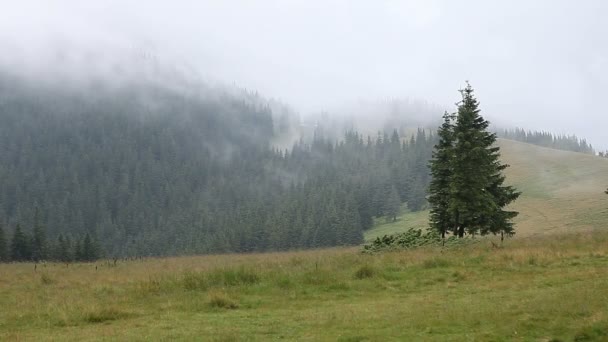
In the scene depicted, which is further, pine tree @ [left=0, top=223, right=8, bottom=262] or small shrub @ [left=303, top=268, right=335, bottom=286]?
pine tree @ [left=0, top=223, right=8, bottom=262]

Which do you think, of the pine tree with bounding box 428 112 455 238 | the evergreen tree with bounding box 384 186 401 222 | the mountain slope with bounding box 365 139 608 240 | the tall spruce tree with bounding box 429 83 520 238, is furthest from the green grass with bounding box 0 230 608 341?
the evergreen tree with bounding box 384 186 401 222

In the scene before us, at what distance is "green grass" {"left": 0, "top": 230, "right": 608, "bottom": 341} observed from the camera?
11.1 meters

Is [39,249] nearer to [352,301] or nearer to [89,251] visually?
[89,251]

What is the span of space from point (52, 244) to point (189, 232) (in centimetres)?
8680

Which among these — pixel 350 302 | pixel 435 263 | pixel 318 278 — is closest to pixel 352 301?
pixel 350 302

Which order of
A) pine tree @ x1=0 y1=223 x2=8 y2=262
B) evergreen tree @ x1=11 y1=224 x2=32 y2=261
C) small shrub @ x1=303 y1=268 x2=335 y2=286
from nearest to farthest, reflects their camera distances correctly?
small shrub @ x1=303 y1=268 x2=335 y2=286
pine tree @ x1=0 y1=223 x2=8 y2=262
evergreen tree @ x1=11 y1=224 x2=32 y2=261

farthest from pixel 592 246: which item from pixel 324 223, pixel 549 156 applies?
pixel 549 156

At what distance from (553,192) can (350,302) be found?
9665 cm

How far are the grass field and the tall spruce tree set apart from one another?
22.2 ft

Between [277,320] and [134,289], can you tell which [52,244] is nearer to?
[134,289]

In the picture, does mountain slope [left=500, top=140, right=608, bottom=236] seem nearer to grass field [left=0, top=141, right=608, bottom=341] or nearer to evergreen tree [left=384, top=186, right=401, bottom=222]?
evergreen tree [left=384, top=186, right=401, bottom=222]

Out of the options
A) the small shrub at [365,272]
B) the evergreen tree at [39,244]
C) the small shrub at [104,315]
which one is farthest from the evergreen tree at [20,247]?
the small shrub at [365,272]

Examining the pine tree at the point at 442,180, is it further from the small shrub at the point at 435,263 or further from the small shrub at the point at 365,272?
the small shrub at the point at 365,272

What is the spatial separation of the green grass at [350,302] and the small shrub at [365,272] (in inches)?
1.9
